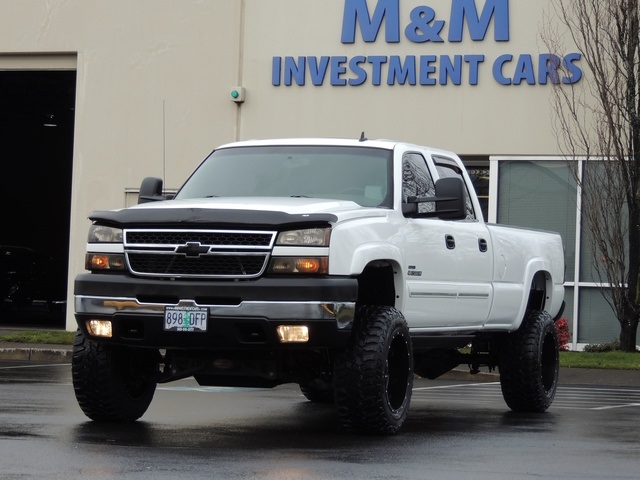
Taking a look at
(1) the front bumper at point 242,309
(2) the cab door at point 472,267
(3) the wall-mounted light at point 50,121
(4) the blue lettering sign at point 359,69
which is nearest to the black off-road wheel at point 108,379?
→ (1) the front bumper at point 242,309

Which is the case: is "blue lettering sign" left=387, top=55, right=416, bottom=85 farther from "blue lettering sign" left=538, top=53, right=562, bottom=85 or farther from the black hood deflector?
the black hood deflector

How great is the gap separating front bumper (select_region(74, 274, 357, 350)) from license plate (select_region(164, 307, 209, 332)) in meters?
0.03

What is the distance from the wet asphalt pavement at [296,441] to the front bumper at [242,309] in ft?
2.11

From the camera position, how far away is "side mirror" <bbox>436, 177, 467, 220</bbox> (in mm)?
10242

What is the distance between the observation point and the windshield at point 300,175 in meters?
10.5

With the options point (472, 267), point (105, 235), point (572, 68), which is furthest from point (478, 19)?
point (105, 235)

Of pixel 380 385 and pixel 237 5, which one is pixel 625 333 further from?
pixel 380 385

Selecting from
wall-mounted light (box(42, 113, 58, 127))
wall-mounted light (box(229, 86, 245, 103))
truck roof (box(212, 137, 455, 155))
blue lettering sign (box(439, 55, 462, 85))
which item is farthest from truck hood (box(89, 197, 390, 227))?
wall-mounted light (box(42, 113, 58, 127))

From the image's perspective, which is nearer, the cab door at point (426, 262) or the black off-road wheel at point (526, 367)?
the cab door at point (426, 262)

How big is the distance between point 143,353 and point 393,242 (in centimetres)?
198

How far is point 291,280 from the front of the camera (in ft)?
29.8

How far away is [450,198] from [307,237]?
59.6 inches

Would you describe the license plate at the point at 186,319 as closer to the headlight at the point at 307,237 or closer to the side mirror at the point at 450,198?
the headlight at the point at 307,237

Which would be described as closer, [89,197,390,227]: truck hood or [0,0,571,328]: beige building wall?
[89,197,390,227]: truck hood
